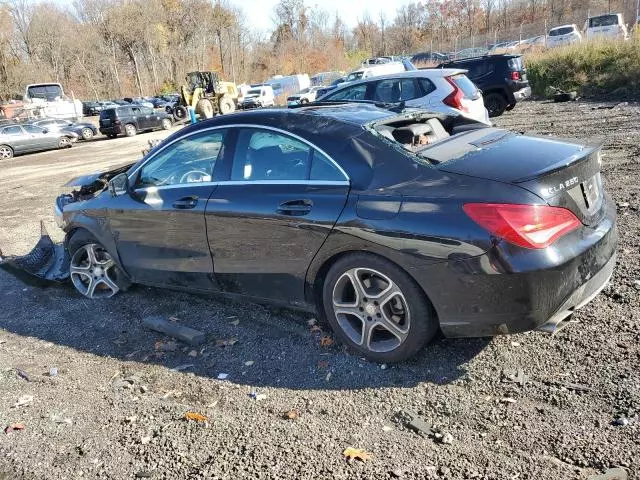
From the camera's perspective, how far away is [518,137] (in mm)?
3793

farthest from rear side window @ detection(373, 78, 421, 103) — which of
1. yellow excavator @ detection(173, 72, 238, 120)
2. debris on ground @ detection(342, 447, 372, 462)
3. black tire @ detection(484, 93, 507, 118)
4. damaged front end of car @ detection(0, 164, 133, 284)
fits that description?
yellow excavator @ detection(173, 72, 238, 120)

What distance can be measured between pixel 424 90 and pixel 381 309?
8544 mm

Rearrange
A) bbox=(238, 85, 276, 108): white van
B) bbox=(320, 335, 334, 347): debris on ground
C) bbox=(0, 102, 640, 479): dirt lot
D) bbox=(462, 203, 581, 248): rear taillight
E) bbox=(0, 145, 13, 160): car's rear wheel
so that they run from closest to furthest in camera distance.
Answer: bbox=(0, 102, 640, 479): dirt lot
bbox=(462, 203, 581, 248): rear taillight
bbox=(320, 335, 334, 347): debris on ground
bbox=(0, 145, 13, 160): car's rear wheel
bbox=(238, 85, 276, 108): white van

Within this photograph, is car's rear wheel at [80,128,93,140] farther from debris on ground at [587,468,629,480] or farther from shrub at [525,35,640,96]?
debris on ground at [587,468,629,480]

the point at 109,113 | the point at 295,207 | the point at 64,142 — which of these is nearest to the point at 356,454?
the point at 295,207

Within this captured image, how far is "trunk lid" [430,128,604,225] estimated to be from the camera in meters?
3.01

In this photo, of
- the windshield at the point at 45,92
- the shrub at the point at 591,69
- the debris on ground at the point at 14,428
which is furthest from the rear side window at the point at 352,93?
the windshield at the point at 45,92

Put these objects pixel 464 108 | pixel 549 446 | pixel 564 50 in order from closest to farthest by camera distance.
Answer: pixel 549 446 → pixel 464 108 → pixel 564 50

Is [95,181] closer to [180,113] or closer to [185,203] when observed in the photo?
[185,203]

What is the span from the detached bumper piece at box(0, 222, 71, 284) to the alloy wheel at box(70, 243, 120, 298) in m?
0.48

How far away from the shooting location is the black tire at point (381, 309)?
318 cm

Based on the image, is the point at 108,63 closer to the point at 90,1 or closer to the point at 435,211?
the point at 90,1

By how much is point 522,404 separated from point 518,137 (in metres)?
1.81

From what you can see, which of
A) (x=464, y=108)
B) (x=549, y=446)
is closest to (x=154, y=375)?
(x=549, y=446)
